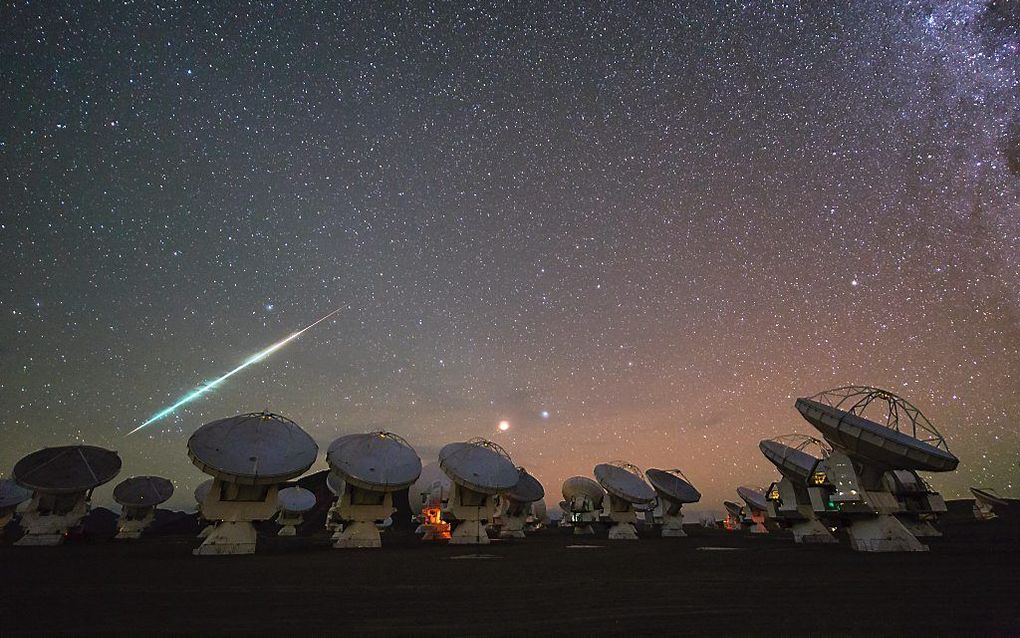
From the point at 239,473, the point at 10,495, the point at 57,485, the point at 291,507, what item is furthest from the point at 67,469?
the point at 291,507

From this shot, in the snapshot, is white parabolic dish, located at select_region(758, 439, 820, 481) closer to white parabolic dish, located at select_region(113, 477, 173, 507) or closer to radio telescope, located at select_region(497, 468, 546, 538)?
radio telescope, located at select_region(497, 468, 546, 538)

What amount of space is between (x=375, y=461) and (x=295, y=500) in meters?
28.3

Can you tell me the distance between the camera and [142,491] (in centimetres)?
4781

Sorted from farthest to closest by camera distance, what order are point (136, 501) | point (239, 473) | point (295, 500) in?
point (295, 500), point (136, 501), point (239, 473)

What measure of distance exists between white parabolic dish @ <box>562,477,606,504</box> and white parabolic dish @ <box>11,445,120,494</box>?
4262 cm

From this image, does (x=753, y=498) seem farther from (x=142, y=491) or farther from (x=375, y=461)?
(x=142, y=491)

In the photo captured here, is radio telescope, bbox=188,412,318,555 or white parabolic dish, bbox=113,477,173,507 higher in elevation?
white parabolic dish, bbox=113,477,173,507

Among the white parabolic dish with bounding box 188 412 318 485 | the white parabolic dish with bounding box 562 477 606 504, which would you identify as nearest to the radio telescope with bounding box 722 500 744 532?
the white parabolic dish with bounding box 562 477 606 504

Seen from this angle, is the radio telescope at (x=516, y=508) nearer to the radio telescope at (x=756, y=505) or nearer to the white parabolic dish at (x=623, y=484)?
the white parabolic dish at (x=623, y=484)

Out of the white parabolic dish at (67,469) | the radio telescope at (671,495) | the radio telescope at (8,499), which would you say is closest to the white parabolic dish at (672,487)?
the radio telescope at (671,495)

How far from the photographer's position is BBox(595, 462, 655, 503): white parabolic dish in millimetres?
41094

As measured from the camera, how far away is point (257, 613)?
32.7ft

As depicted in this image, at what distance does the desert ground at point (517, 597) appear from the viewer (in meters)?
8.90

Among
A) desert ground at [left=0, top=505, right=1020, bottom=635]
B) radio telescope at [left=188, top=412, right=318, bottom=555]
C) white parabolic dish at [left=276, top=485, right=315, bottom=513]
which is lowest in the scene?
desert ground at [left=0, top=505, right=1020, bottom=635]
